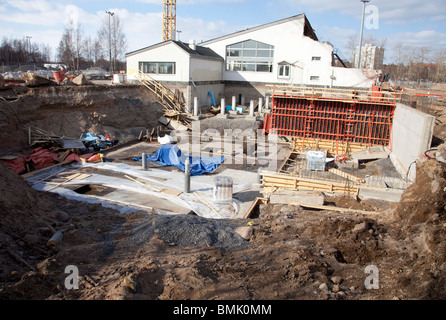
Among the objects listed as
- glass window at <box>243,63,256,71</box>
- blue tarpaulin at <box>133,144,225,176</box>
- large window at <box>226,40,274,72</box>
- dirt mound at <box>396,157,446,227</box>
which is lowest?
blue tarpaulin at <box>133,144,225,176</box>

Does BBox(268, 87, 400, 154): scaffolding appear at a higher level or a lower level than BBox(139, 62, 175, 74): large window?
lower

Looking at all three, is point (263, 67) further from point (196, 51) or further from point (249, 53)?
point (196, 51)

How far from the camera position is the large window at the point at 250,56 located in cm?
3422

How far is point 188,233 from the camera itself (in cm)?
778

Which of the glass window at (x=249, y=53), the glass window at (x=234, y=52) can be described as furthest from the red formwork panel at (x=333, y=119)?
the glass window at (x=234, y=52)

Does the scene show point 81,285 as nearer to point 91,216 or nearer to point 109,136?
point 91,216

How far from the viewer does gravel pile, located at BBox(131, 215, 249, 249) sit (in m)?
7.45

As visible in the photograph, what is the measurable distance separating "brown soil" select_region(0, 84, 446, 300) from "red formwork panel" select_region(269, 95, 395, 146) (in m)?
12.4

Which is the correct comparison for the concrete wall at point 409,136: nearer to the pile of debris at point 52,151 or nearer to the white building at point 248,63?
the pile of debris at point 52,151

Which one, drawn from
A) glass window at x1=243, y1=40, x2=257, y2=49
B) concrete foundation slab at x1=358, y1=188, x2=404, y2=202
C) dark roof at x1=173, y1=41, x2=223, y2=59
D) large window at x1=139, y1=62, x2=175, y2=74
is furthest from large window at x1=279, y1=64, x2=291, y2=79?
concrete foundation slab at x1=358, y1=188, x2=404, y2=202

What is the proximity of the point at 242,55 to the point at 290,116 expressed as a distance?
15664 millimetres

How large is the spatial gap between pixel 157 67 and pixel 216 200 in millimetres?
21032

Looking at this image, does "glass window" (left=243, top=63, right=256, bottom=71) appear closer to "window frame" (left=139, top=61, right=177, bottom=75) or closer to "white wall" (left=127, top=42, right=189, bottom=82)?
"white wall" (left=127, top=42, right=189, bottom=82)

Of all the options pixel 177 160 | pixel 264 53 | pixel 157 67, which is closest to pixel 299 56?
pixel 264 53
